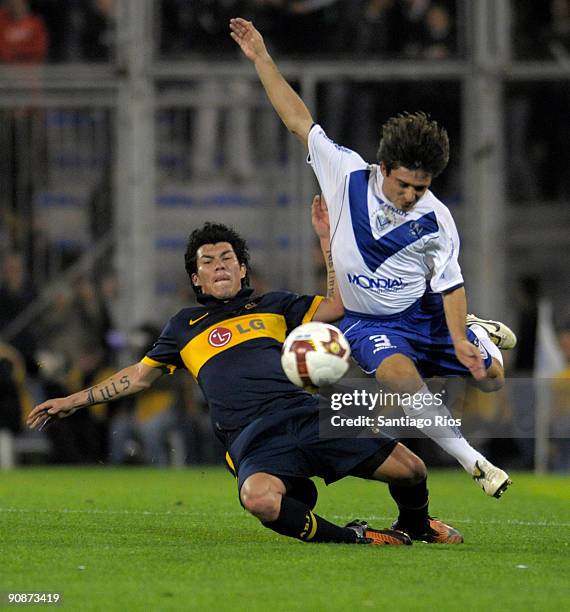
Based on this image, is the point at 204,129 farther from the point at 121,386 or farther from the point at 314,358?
the point at 314,358

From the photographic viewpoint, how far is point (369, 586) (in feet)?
20.3

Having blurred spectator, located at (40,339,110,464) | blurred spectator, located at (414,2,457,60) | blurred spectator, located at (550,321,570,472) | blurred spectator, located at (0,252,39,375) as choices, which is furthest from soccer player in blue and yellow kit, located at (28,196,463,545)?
blurred spectator, located at (414,2,457,60)

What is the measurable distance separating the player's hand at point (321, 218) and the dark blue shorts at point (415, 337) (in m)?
0.49

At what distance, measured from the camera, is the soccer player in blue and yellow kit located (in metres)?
7.59

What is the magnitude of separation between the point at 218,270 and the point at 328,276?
70cm

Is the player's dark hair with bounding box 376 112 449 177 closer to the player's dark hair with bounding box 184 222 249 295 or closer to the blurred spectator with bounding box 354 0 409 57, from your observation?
the player's dark hair with bounding box 184 222 249 295

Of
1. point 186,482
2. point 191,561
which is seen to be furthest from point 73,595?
point 186,482

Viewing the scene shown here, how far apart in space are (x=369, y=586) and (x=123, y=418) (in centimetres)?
1015

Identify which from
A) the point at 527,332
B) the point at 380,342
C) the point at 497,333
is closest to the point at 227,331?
the point at 380,342

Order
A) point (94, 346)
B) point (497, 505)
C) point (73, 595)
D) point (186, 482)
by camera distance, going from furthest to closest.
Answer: point (94, 346) < point (186, 482) < point (497, 505) < point (73, 595)

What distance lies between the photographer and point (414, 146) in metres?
7.91

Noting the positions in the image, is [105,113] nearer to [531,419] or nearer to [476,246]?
[476,246]

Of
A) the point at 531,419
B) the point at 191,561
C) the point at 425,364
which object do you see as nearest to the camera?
the point at 191,561

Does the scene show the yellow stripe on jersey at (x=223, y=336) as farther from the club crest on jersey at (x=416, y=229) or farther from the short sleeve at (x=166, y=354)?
the club crest on jersey at (x=416, y=229)
